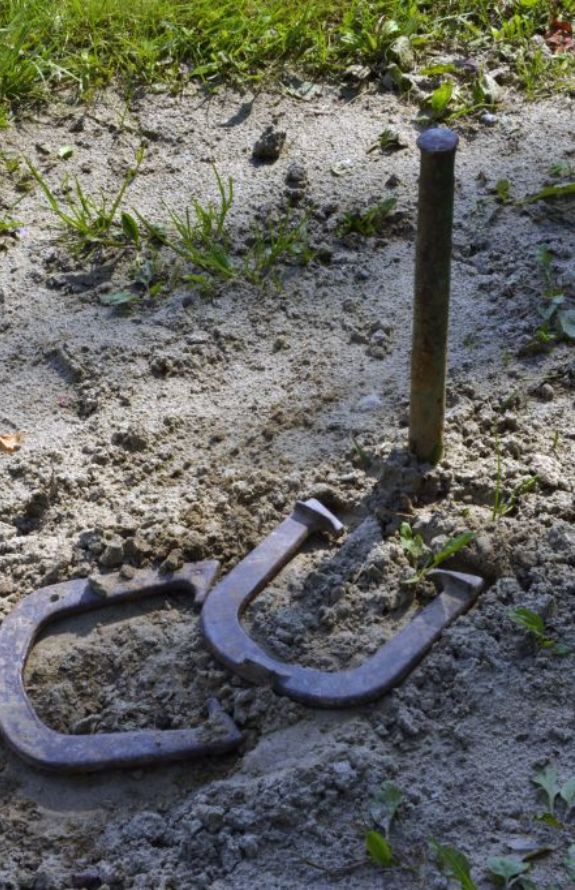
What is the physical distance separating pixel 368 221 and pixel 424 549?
120 cm

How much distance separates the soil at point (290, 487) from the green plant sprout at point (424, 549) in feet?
0.08

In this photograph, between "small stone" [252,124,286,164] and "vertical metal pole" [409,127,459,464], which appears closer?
"vertical metal pole" [409,127,459,464]

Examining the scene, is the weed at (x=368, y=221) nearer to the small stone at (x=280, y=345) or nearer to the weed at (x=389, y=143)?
the weed at (x=389, y=143)

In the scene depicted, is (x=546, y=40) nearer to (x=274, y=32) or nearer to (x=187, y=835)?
(x=274, y=32)

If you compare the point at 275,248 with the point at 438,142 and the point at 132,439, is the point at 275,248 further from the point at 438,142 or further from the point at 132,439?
the point at 438,142

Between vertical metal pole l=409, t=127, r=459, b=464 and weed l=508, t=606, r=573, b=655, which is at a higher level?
vertical metal pole l=409, t=127, r=459, b=464

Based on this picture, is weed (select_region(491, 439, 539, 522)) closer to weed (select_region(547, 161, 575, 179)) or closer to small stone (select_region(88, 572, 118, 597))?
small stone (select_region(88, 572, 118, 597))

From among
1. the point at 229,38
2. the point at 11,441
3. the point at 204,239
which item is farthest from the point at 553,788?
the point at 229,38

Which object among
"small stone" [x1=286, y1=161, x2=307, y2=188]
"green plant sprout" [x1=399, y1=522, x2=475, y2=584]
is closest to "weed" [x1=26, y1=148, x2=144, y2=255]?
"small stone" [x1=286, y1=161, x2=307, y2=188]

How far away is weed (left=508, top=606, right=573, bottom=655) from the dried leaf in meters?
1.26

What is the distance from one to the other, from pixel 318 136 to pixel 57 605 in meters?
1.85

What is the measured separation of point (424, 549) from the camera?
260 cm

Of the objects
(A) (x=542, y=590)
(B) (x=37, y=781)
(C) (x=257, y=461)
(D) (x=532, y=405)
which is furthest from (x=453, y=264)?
(B) (x=37, y=781)

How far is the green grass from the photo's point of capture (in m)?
4.05
